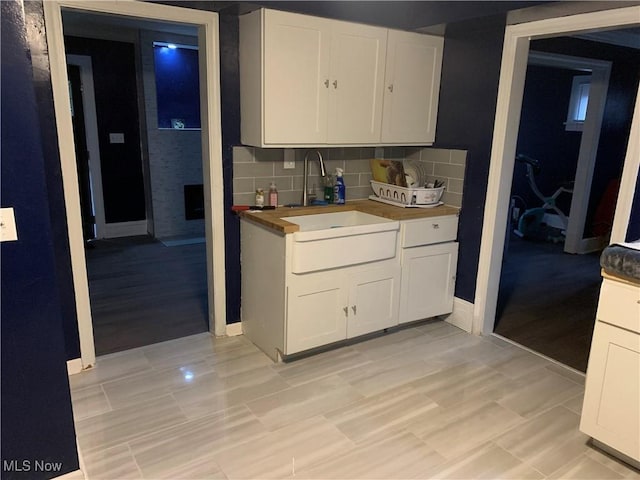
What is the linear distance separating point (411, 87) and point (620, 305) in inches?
79.0

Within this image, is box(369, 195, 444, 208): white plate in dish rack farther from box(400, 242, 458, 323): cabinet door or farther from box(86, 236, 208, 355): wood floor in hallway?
box(86, 236, 208, 355): wood floor in hallway

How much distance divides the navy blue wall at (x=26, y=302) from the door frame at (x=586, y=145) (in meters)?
4.42

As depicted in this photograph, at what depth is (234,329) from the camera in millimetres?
3326

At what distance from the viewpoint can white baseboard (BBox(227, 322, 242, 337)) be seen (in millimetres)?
3311

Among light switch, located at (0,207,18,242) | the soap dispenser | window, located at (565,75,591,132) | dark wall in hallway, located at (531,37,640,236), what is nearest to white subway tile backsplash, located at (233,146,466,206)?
the soap dispenser

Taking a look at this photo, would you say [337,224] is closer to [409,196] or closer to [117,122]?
[409,196]

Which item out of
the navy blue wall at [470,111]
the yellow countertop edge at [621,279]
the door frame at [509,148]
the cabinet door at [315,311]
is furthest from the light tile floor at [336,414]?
the yellow countertop edge at [621,279]

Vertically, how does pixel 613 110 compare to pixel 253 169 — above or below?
above

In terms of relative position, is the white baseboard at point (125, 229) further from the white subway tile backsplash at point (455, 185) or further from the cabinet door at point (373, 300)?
the white subway tile backsplash at point (455, 185)

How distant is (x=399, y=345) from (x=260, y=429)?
4.09ft

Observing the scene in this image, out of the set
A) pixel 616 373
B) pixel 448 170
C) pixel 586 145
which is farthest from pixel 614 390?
pixel 586 145

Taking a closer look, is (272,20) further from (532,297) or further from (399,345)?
(532,297)

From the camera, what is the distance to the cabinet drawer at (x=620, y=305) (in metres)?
1.92

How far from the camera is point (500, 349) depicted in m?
3.23
